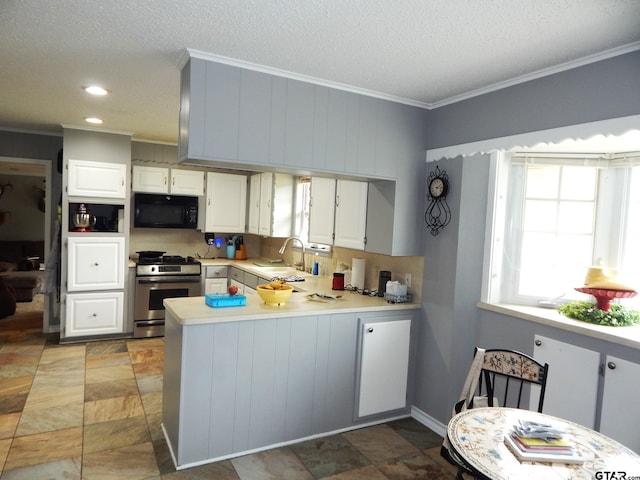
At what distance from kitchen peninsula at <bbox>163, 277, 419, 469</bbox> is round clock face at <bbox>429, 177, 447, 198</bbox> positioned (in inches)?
33.2

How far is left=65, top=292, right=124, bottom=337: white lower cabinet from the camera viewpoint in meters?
4.68

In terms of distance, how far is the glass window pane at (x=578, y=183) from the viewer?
111 inches

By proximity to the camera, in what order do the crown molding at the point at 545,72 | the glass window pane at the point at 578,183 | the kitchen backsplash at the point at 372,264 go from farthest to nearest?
the kitchen backsplash at the point at 372,264
the glass window pane at the point at 578,183
the crown molding at the point at 545,72

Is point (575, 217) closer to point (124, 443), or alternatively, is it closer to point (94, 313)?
point (124, 443)

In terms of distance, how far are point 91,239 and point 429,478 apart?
158 inches

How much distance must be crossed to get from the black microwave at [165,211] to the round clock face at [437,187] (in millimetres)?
3372

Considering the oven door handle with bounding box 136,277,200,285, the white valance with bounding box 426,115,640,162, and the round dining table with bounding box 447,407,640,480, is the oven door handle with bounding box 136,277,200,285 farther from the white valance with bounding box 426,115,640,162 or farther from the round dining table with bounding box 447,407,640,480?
the round dining table with bounding box 447,407,640,480

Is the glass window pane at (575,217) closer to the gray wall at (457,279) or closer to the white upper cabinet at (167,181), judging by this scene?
the gray wall at (457,279)

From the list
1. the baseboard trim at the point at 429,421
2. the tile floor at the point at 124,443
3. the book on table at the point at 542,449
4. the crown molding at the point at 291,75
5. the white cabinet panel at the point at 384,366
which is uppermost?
the crown molding at the point at 291,75

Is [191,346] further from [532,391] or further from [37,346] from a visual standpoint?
[37,346]

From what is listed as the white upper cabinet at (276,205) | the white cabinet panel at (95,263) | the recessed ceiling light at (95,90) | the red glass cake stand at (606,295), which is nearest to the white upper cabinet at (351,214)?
the white upper cabinet at (276,205)

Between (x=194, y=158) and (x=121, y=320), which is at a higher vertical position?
(x=194, y=158)

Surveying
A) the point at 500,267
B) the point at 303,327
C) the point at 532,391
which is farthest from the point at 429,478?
the point at 500,267

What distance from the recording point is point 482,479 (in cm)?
143
